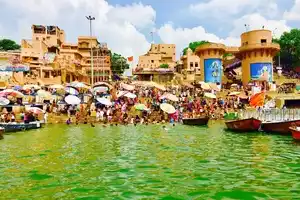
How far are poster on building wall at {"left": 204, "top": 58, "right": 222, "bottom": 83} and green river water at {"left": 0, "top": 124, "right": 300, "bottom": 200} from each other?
114ft

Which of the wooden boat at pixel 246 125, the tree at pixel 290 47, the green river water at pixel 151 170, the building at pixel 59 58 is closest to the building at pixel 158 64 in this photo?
the building at pixel 59 58

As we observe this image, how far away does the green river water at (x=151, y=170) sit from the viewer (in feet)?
29.7

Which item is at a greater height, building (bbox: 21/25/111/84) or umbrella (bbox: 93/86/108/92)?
building (bbox: 21/25/111/84)

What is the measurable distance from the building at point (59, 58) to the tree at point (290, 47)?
35731 mm

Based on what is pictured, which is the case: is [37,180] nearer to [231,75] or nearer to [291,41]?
[231,75]

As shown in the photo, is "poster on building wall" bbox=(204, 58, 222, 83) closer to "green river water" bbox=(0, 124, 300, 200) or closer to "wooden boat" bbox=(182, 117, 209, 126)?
"wooden boat" bbox=(182, 117, 209, 126)

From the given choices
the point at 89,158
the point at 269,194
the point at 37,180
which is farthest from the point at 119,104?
the point at 269,194

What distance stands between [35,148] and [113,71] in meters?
69.2

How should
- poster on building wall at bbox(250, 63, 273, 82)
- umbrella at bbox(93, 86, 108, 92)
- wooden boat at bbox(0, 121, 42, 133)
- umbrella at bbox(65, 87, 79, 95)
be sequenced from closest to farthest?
wooden boat at bbox(0, 121, 42, 133), umbrella at bbox(65, 87, 79, 95), umbrella at bbox(93, 86, 108, 92), poster on building wall at bbox(250, 63, 273, 82)

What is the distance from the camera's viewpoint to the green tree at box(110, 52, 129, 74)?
86975mm

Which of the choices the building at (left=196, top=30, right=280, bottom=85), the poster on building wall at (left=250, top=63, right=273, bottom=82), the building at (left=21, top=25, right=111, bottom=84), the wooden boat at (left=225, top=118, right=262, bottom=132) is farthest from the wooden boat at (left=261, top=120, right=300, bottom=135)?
the building at (left=21, top=25, right=111, bottom=84)

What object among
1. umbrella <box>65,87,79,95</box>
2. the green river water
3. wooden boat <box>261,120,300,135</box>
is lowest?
the green river water

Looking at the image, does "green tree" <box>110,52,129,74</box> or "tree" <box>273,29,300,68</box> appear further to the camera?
"green tree" <box>110,52,129,74</box>

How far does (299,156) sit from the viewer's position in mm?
14578
